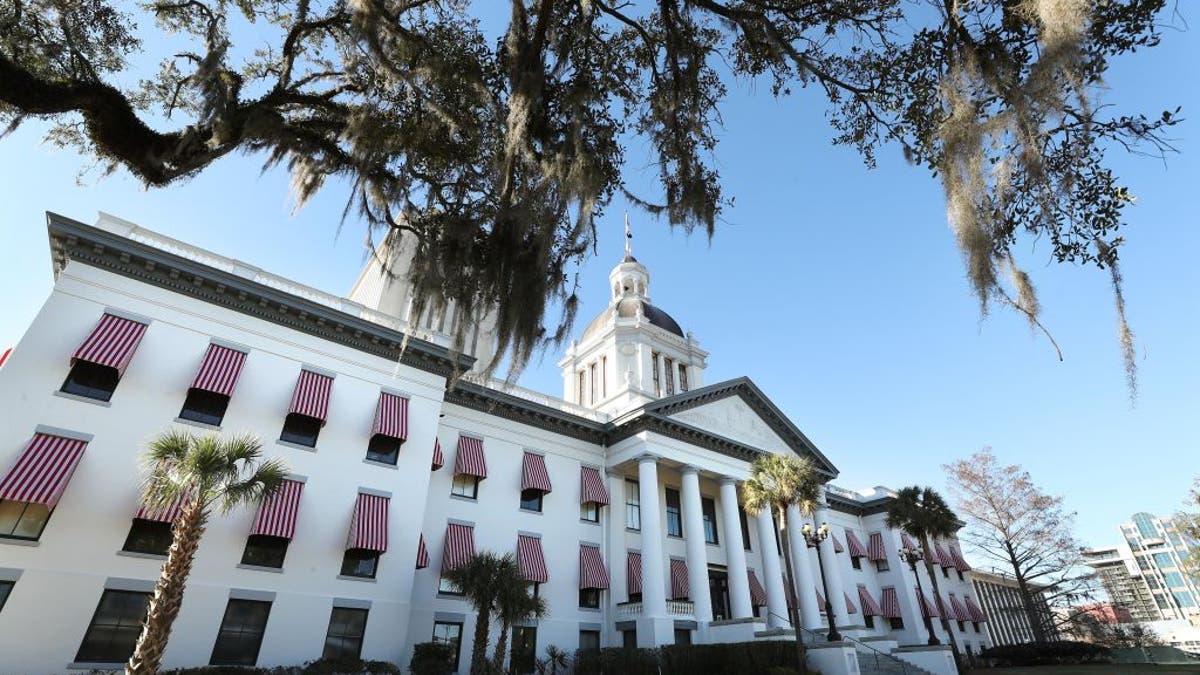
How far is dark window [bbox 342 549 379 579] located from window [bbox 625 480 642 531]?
37.3 ft

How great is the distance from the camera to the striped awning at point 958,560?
132 feet

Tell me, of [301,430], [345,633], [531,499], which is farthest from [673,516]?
[301,430]

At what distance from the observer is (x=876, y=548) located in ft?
120

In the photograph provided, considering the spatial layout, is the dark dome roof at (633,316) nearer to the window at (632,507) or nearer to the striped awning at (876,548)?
the window at (632,507)

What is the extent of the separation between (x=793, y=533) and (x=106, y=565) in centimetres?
2658

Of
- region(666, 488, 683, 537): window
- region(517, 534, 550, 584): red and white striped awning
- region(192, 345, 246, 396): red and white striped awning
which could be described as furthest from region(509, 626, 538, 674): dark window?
region(192, 345, 246, 396): red and white striped awning

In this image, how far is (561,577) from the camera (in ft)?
73.3

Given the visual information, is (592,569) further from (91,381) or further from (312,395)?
(91,381)

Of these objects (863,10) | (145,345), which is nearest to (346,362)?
(145,345)

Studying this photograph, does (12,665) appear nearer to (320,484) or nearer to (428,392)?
(320,484)

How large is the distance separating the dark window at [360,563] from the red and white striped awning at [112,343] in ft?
25.3

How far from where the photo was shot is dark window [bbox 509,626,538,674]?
1888cm

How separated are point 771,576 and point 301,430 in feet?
67.7

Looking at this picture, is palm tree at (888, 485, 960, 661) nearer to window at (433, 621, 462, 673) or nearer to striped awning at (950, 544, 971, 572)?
striped awning at (950, 544, 971, 572)
